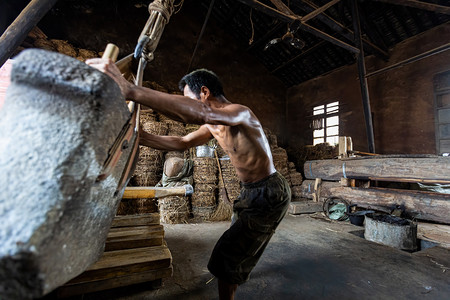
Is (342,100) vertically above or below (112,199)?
above

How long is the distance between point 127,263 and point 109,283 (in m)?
0.21

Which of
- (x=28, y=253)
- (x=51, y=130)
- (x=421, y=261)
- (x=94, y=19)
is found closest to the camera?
(x=28, y=253)

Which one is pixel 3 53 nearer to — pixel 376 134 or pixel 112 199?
pixel 112 199

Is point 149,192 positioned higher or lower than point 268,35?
lower

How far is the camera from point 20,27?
8.34 ft

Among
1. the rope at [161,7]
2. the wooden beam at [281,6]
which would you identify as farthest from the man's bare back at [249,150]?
the wooden beam at [281,6]

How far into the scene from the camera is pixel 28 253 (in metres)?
0.43

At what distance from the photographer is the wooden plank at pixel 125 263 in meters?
1.76

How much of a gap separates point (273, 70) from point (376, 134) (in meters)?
6.10

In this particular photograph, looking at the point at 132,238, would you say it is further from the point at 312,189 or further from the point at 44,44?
the point at 44,44

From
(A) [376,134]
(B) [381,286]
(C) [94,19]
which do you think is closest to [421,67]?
(A) [376,134]

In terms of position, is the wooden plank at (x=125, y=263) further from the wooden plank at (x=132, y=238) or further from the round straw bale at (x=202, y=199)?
the round straw bale at (x=202, y=199)

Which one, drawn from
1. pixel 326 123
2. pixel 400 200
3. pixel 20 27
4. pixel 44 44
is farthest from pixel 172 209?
pixel 326 123

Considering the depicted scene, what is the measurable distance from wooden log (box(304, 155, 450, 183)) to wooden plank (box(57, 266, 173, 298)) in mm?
4664
